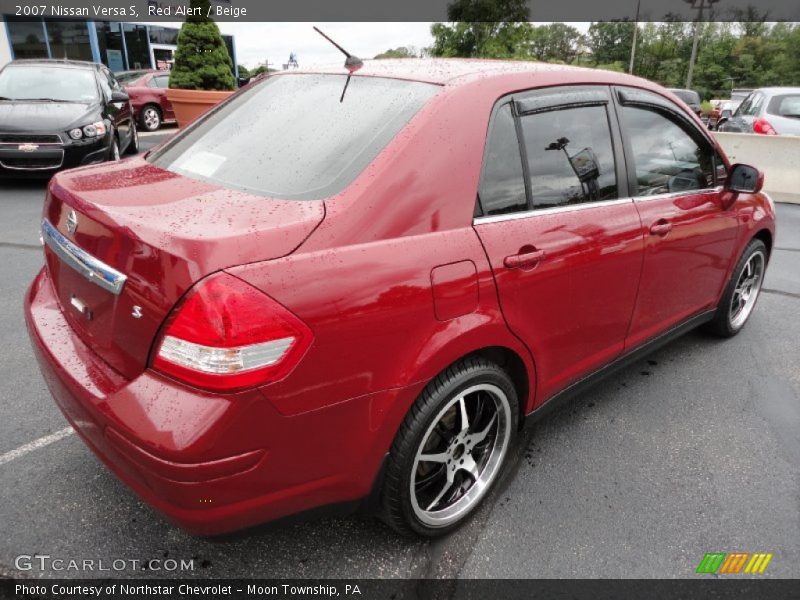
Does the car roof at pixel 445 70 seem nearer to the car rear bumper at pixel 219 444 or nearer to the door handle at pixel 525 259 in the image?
the door handle at pixel 525 259

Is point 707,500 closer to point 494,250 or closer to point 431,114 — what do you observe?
point 494,250

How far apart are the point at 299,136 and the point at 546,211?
0.97 metres

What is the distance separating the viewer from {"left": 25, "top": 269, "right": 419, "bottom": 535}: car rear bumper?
1.55 m

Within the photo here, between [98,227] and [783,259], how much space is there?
6575 millimetres

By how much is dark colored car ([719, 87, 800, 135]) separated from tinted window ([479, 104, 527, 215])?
9.93m

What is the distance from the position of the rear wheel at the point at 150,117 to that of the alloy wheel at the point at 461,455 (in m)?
14.5

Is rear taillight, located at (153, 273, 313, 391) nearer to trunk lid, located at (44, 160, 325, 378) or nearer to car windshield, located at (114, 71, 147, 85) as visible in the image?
trunk lid, located at (44, 160, 325, 378)

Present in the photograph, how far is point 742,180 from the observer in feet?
10.8

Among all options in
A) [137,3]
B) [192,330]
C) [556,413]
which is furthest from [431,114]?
[137,3]

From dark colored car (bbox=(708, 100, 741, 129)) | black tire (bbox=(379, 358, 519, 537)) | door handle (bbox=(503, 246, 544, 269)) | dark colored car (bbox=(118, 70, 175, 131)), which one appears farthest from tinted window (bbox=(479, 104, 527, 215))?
dark colored car (bbox=(708, 100, 741, 129))

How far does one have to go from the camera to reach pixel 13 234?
5.88 metres

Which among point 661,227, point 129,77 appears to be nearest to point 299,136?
point 661,227

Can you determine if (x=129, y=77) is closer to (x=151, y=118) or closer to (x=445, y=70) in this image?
(x=151, y=118)

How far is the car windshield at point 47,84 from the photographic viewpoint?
8.09m
